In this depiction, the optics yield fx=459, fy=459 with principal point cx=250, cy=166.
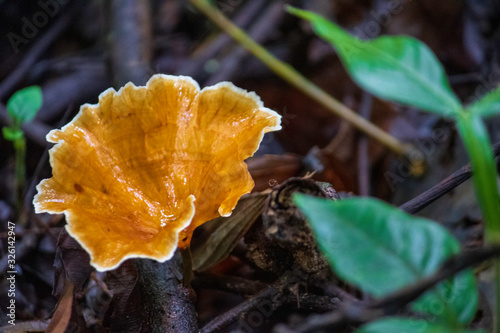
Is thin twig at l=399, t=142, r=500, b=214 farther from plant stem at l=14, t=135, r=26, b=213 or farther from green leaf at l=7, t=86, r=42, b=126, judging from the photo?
plant stem at l=14, t=135, r=26, b=213

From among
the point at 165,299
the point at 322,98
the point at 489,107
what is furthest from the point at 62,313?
the point at 322,98

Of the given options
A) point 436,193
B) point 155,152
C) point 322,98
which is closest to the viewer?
point 436,193

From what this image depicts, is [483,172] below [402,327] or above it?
above

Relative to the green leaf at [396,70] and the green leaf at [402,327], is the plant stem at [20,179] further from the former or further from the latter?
the green leaf at [402,327]

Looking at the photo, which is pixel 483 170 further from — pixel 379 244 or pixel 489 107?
pixel 379 244

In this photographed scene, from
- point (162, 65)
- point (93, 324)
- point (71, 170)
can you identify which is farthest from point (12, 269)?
point (162, 65)

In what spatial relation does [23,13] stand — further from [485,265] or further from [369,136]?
[485,265]

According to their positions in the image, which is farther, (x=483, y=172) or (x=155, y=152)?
(x=155, y=152)

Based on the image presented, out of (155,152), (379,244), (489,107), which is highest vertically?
(489,107)
